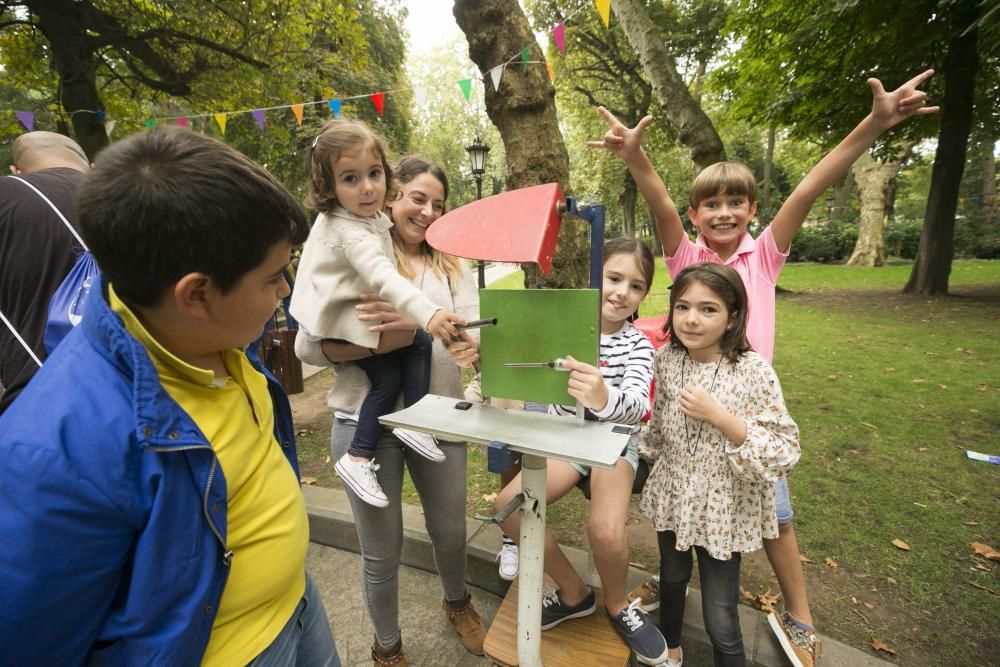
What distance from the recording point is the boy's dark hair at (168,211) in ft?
2.29

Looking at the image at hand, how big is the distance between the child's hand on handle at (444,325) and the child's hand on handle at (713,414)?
765 mm

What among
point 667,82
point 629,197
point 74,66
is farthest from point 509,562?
point 629,197

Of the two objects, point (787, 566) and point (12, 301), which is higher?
point (12, 301)

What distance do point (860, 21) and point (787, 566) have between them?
9.95 m

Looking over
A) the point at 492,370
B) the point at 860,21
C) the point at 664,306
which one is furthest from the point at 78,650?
the point at 860,21

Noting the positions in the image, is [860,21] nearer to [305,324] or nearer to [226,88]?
[305,324]

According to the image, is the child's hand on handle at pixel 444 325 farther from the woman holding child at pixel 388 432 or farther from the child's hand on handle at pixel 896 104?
the child's hand on handle at pixel 896 104

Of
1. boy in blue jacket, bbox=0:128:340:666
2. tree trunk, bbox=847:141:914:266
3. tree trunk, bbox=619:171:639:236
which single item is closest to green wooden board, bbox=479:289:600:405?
boy in blue jacket, bbox=0:128:340:666

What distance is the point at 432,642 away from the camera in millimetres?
2092

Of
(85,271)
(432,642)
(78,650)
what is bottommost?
(432,642)

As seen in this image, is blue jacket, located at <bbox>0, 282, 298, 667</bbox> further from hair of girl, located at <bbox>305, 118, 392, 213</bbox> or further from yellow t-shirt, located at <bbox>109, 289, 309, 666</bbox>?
hair of girl, located at <bbox>305, 118, 392, 213</bbox>

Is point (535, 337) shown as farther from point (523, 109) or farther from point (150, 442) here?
point (523, 109)

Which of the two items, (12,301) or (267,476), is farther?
(12,301)

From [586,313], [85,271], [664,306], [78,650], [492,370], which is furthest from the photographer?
[664,306]
